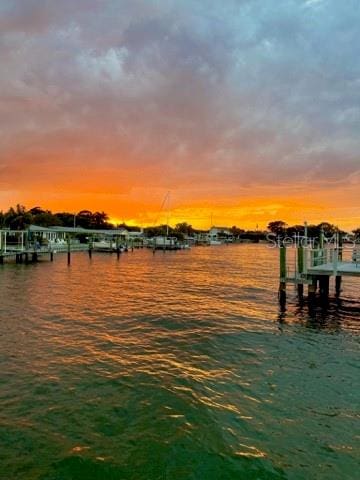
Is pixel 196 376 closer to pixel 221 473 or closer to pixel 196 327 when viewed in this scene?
pixel 221 473

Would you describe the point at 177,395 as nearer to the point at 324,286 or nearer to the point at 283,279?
the point at 283,279

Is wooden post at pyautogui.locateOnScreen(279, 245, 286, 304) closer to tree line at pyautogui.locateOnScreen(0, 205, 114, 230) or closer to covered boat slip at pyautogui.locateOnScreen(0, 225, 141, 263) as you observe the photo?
covered boat slip at pyautogui.locateOnScreen(0, 225, 141, 263)

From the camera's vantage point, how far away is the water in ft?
24.6

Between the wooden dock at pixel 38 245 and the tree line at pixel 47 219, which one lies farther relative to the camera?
the tree line at pixel 47 219


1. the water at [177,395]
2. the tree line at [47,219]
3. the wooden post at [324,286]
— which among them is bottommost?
the water at [177,395]

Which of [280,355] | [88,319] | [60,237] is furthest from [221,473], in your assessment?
[60,237]

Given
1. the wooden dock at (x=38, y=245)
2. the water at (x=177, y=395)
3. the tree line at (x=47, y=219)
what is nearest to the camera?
the water at (x=177, y=395)

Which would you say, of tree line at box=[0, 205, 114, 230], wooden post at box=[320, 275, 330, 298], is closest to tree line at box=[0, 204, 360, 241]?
tree line at box=[0, 205, 114, 230]

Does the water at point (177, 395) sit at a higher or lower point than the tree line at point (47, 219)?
lower

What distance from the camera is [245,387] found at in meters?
11.0

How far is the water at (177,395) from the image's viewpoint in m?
7.50

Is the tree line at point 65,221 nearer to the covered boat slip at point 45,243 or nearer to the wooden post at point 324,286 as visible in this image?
the covered boat slip at point 45,243

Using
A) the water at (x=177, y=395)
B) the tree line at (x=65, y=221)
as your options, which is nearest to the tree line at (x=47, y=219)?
the tree line at (x=65, y=221)

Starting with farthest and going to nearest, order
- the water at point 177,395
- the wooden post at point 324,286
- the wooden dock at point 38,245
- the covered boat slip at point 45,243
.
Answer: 1. the covered boat slip at point 45,243
2. the wooden dock at point 38,245
3. the wooden post at point 324,286
4. the water at point 177,395
